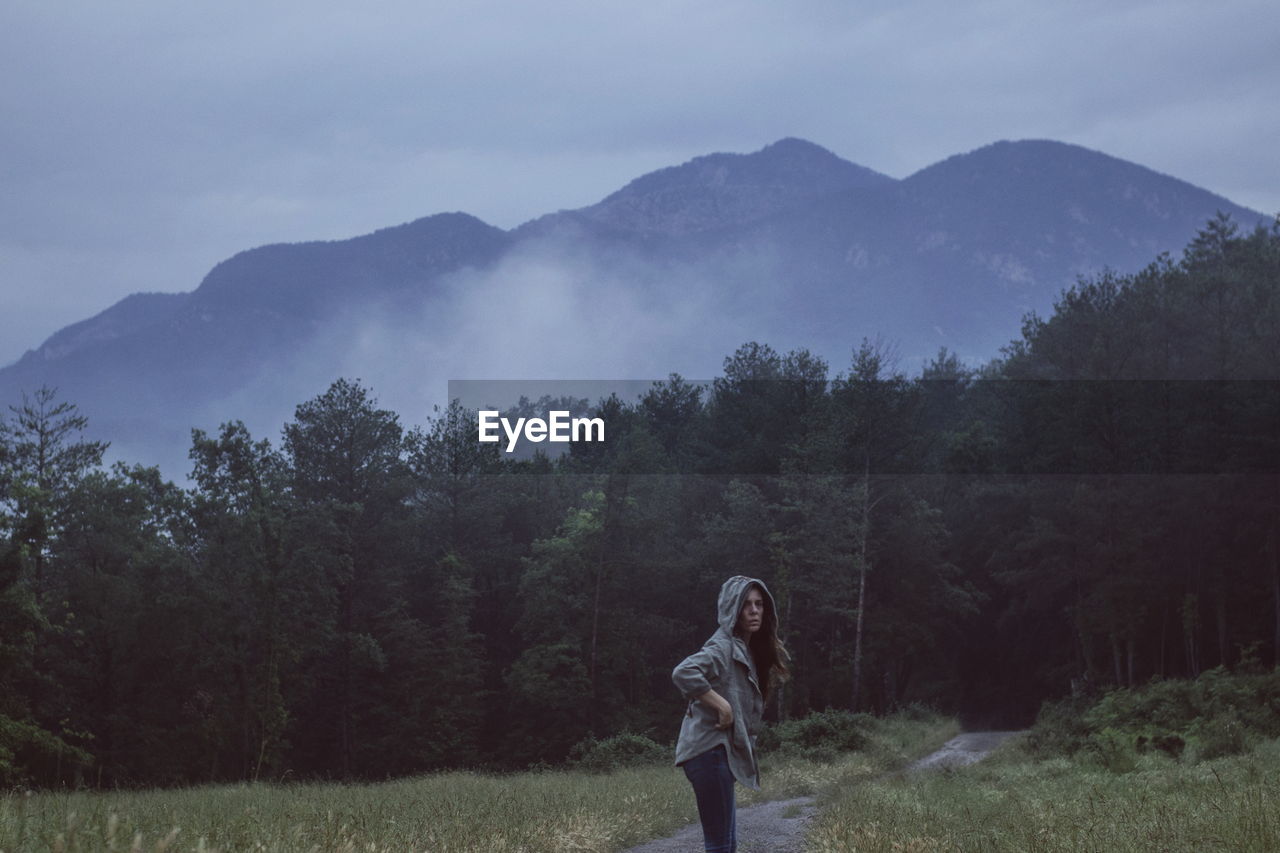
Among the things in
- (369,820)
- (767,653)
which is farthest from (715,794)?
(369,820)

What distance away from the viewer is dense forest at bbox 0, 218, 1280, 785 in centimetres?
4266

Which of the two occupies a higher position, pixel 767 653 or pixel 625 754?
pixel 767 653

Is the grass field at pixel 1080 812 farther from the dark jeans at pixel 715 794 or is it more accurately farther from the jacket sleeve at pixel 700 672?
the jacket sleeve at pixel 700 672

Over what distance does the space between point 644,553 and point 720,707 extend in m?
45.8

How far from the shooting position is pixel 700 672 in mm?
6613

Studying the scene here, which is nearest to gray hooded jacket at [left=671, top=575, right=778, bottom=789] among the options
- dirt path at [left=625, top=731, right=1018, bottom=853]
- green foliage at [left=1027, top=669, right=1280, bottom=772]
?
dirt path at [left=625, top=731, right=1018, bottom=853]

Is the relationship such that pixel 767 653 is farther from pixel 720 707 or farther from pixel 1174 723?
pixel 1174 723

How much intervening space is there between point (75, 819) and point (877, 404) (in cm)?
4521

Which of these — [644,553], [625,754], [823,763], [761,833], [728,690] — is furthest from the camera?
[644,553]

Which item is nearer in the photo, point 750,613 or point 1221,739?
point 750,613

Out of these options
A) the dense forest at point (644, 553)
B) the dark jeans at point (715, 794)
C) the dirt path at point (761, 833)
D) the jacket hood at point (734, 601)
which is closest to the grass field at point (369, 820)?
the dirt path at point (761, 833)

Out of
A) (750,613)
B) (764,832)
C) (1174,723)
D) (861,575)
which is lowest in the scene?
(1174,723)

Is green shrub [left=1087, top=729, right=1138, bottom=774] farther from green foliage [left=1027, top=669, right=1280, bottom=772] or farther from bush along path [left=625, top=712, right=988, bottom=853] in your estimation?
bush along path [left=625, top=712, right=988, bottom=853]

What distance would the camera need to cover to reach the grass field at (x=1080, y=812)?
8398 millimetres
